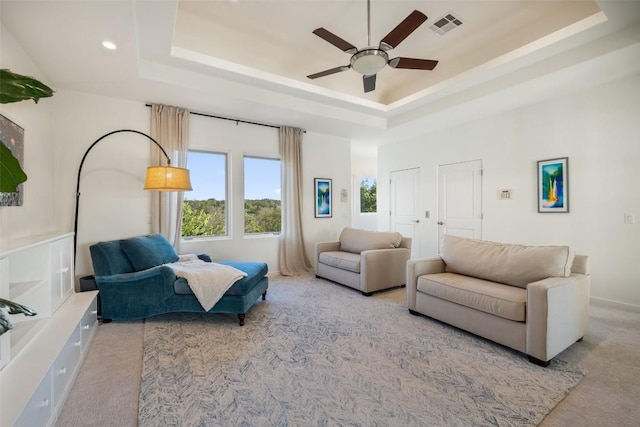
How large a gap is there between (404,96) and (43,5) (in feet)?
15.2

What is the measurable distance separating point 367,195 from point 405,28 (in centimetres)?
648

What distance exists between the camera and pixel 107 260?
2998 millimetres

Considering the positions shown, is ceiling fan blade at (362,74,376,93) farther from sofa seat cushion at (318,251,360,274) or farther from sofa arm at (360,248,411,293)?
sofa seat cushion at (318,251,360,274)

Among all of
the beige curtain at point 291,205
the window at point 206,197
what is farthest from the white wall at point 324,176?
the window at point 206,197

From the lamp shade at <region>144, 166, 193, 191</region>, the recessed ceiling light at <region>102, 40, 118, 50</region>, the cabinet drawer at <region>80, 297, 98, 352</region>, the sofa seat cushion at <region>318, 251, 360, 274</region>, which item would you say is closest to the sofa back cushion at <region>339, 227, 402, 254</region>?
the sofa seat cushion at <region>318, 251, 360, 274</region>

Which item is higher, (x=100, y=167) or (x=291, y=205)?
(x=100, y=167)

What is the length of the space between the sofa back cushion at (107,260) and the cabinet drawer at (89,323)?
0.30 metres

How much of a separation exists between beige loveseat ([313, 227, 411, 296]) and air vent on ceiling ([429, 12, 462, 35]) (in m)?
2.73

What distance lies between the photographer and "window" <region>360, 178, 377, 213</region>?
342 inches

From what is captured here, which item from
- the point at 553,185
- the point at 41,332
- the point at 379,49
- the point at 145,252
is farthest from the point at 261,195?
the point at 553,185

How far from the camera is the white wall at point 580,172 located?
11.2ft

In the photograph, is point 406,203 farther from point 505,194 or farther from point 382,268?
point 382,268

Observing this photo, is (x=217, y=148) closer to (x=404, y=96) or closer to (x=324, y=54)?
(x=324, y=54)

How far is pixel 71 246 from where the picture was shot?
2.90 meters
